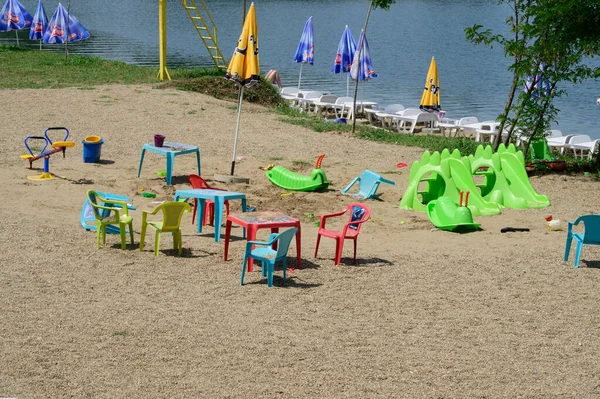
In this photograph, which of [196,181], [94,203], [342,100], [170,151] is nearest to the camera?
[94,203]

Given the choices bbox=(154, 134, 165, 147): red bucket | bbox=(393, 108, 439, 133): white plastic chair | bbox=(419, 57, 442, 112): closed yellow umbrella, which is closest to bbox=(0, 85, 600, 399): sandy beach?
bbox=(154, 134, 165, 147): red bucket

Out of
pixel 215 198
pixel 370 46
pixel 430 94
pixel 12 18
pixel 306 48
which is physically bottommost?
pixel 215 198

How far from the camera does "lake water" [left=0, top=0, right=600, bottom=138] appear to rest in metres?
34.2

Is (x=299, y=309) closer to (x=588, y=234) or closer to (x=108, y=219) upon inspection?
(x=108, y=219)

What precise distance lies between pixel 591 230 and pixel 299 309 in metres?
3.68

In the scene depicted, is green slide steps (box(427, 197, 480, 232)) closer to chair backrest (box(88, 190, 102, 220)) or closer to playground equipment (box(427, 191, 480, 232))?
playground equipment (box(427, 191, 480, 232))

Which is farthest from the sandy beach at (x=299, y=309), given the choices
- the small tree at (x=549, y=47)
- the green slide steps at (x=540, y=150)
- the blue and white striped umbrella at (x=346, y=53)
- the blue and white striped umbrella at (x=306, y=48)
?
the blue and white striped umbrella at (x=306, y=48)

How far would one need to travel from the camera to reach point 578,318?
314 inches

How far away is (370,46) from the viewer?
51.0 m

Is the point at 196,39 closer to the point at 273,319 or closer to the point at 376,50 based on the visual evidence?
the point at 376,50

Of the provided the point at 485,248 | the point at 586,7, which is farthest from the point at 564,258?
the point at 586,7

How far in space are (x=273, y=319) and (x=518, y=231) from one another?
15.4ft

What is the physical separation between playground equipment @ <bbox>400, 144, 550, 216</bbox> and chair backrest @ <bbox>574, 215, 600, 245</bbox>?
252cm

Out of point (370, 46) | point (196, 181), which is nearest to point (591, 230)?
point (196, 181)
